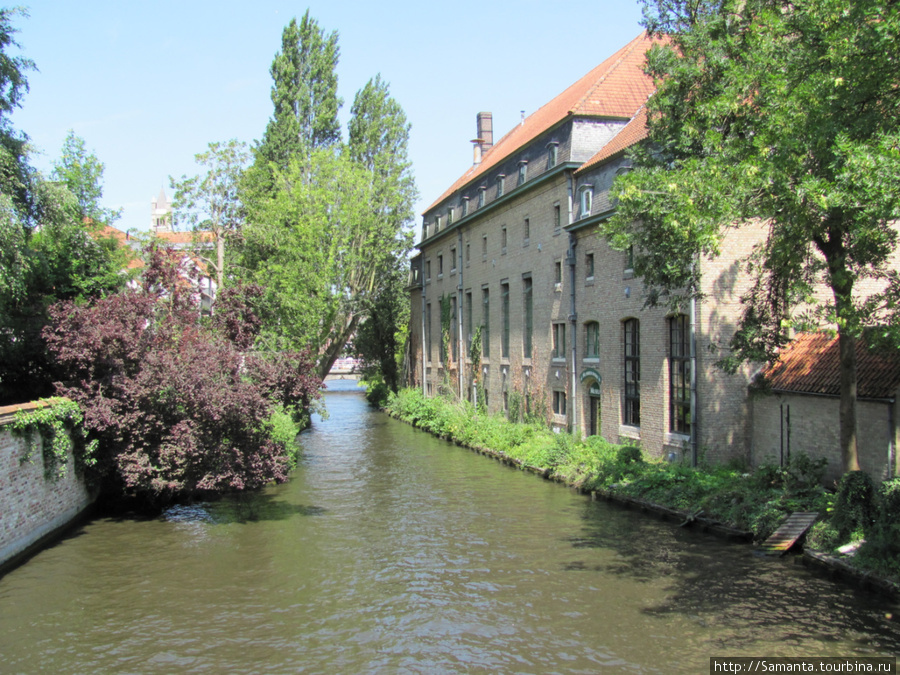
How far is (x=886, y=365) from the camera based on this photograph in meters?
13.9

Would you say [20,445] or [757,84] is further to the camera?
[20,445]

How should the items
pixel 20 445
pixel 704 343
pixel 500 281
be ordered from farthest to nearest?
1. pixel 500 281
2. pixel 704 343
3. pixel 20 445

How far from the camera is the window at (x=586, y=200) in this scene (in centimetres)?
2191

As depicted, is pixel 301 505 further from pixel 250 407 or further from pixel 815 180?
pixel 815 180

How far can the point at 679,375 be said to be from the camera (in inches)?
714

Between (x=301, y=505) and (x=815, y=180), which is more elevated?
(x=815, y=180)

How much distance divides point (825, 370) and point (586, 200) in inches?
364

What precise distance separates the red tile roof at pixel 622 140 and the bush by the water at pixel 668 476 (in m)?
8.51

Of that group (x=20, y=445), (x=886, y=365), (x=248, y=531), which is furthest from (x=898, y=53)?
(x=20, y=445)

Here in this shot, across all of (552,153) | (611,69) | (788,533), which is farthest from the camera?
(611,69)

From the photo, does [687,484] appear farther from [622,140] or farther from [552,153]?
[552,153]

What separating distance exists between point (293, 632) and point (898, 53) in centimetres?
1085

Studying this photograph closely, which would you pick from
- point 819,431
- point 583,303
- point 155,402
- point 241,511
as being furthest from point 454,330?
point 819,431

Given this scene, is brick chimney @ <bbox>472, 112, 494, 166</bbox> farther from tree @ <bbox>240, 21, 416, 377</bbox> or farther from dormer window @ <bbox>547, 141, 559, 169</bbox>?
dormer window @ <bbox>547, 141, 559, 169</bbox>
